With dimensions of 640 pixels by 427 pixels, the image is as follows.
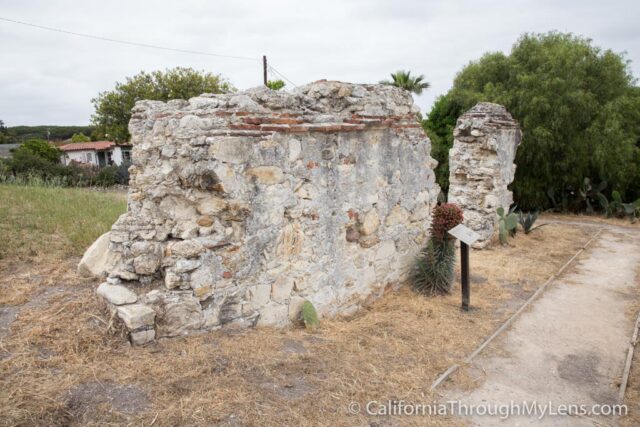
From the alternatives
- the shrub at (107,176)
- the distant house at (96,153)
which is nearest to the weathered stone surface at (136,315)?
the shrub at (107,176)

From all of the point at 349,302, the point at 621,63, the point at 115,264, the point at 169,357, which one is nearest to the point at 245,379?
Answer: the point at 169,357

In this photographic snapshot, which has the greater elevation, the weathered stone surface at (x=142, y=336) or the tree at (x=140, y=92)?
the tree at (x=140, y=92)

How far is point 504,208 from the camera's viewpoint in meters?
9.44

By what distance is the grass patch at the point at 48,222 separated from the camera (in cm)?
602

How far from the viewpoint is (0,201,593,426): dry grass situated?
2.75m

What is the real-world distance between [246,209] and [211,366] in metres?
1.27

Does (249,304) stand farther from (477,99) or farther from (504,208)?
(477,99)

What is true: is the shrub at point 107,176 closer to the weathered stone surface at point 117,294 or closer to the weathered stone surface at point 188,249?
the weathered stone surface at point 117,294

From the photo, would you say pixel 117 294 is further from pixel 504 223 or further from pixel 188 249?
pixel 504 223

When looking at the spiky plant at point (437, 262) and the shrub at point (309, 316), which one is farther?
the spiky plant at point (437, 262)

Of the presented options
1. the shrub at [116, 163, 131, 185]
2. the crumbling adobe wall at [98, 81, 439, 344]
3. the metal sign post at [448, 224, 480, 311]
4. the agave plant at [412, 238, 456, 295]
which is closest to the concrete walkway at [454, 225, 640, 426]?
the metal sign post at [448, 224, 480, 311]

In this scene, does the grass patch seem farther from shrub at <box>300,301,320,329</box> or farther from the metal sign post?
the metal sign post

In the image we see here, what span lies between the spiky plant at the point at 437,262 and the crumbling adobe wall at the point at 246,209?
3.34ft

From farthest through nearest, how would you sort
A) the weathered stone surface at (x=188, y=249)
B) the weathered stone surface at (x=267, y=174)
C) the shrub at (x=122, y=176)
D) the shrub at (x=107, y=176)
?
the shrub at (x=122, y=176)
the shrub at (x=107, y=176)
the weathered stone surface at (x=267, y=174)
the weathered stone surface at (x=188, y=249)
